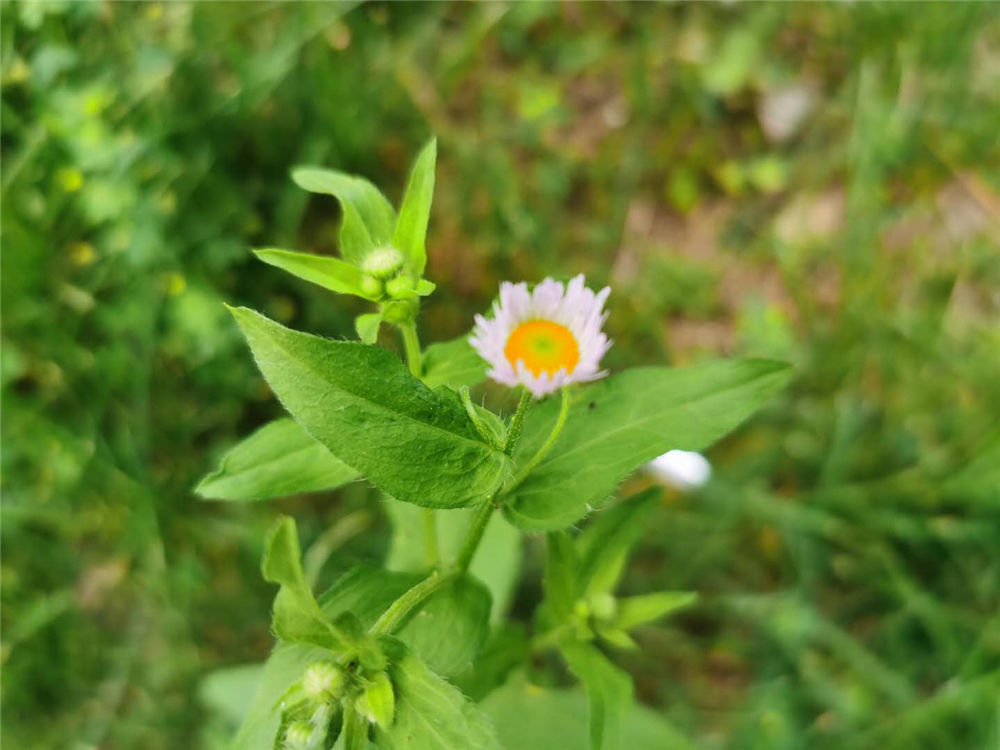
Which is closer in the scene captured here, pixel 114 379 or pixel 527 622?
pixel 114 379

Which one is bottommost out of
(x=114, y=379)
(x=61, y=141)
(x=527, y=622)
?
(x=527, y=622)

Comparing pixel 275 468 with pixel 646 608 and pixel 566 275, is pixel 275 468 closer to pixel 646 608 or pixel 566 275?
pixel 646 608

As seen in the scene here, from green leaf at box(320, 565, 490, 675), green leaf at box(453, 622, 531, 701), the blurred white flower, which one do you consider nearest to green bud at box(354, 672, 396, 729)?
green leaf at box(320, 565, 490, 675)

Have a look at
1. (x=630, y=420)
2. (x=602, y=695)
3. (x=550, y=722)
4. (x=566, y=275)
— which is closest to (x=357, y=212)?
(x=630, y=420)

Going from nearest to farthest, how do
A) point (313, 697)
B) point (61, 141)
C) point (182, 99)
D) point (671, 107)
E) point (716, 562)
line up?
point (313, 697) → point (61, 141) → point (182, 99) → point (716, 562) → point (671, 107)

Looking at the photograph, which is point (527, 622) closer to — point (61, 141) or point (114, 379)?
point (114, 379)

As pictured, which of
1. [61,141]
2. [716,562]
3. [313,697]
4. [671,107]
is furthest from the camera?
[671,107]

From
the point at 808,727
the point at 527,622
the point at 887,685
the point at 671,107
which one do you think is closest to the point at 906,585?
the point at 887,685
